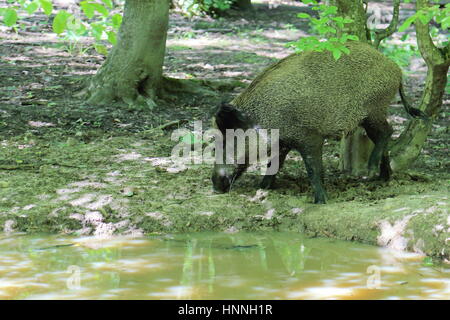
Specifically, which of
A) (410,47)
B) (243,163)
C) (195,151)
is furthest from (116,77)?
(410,47)

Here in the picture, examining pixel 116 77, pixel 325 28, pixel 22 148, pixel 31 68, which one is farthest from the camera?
pixel 31 68

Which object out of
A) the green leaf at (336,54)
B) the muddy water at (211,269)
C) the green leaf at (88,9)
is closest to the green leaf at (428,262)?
the muddy water at (211,269)

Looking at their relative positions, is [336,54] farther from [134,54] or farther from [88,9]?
[134,54]

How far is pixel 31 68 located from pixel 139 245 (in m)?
6.72

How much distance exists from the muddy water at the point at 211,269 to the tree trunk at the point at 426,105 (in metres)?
1.95

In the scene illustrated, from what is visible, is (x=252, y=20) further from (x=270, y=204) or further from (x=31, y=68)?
(x=270, y=204)

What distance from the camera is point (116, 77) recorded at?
926 cm

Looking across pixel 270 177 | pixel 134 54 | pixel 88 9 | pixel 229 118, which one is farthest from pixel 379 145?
pixel 134 54

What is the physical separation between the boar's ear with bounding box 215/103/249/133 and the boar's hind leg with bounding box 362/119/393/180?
1.23 meters

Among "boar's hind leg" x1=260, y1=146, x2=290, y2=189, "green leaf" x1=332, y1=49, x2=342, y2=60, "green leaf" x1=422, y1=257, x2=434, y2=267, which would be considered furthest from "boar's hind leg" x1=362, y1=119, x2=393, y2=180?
"green leaf" x1=422, y1=257, x2=434, y2=267

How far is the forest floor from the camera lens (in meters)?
5.56

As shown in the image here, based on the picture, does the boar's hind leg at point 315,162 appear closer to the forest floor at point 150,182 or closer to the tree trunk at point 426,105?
the forest floor at point 150,182

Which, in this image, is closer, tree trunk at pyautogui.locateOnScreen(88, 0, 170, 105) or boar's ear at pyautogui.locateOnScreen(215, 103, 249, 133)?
boar's ear at pyautogui.locateOnScreen(215, 103, 249, 133)

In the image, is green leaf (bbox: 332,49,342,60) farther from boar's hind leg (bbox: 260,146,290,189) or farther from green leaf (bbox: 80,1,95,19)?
green leaf (bbox: 80,1,95,19)
